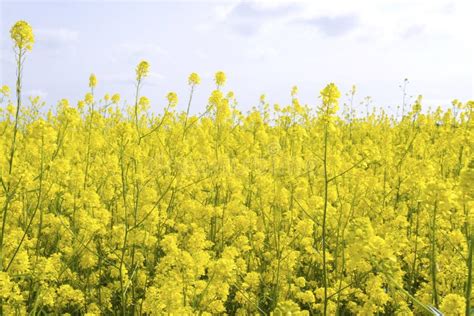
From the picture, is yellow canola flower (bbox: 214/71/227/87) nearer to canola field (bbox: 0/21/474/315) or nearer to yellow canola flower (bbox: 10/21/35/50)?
canola field (bbox: 0/21/474/315)

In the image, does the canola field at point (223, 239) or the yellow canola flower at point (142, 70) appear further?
the yellow canola flower at point (142, 70)

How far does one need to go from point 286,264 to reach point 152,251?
1160 millimetres

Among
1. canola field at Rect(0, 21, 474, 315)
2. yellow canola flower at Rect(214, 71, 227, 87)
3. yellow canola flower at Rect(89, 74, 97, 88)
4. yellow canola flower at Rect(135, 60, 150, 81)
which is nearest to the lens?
canola field at Rect(0, 21, 474, 315)

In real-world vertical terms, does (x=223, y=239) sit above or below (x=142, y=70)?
below

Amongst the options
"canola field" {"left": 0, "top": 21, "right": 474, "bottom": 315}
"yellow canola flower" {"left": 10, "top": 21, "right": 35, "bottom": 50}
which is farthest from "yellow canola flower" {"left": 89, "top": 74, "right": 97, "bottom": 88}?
"yellow canola flower" {"left": 10, "top": 21, "right": 35, "bottom": 50}

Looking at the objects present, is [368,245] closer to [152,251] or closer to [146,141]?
[152,251]

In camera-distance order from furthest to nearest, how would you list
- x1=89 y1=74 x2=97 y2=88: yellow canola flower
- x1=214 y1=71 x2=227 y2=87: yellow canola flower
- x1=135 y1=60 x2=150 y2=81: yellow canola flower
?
x1=89 y1=74 x2=97 y2=88: yellow canola flower → x1=214 y1=71 x2=227 y2=87: yellow canola flower → x1=135 y1=60 x2=150 y2=81: yellow canola flower

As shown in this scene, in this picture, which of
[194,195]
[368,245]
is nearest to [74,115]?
[194,195]

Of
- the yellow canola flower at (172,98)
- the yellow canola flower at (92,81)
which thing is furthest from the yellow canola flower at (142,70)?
the yellow canola flower at (92,81)

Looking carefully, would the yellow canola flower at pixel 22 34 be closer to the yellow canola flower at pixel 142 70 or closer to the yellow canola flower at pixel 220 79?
the yellow canola flower at pixel 142 70

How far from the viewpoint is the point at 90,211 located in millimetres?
4184

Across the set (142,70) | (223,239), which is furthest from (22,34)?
(223,239)

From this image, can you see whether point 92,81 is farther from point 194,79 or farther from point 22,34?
point 22,34

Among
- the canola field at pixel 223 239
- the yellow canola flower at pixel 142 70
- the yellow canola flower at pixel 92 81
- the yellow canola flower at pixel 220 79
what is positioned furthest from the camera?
the yellow canola flower at pixel 92 81
